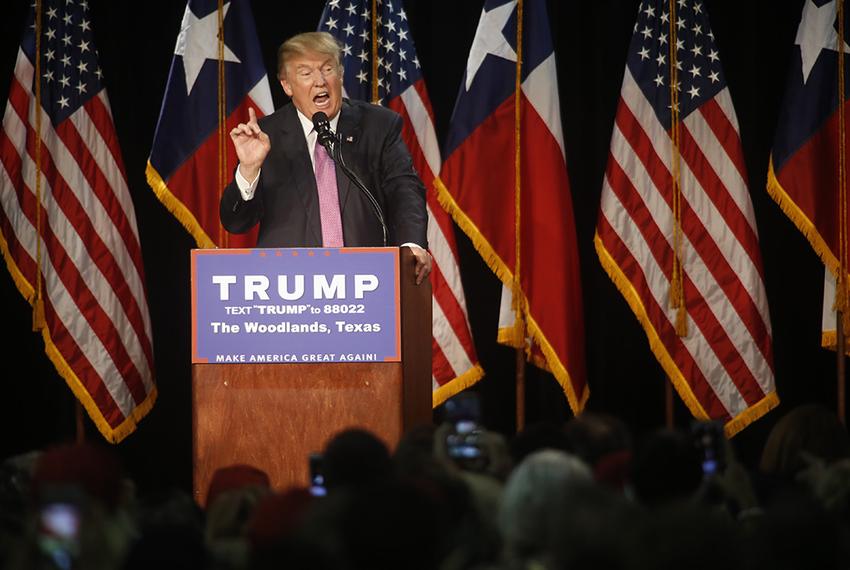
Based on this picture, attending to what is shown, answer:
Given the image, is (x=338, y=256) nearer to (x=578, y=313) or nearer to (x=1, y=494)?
(x=1, y=494)

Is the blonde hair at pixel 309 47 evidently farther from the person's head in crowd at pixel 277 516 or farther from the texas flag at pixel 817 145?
the texas flag at pixel 817 145

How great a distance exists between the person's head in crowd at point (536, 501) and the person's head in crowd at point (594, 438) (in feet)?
2.71

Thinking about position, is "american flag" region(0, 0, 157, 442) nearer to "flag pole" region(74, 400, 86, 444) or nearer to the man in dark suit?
"flag pole" region(74, 400, 86, 444)

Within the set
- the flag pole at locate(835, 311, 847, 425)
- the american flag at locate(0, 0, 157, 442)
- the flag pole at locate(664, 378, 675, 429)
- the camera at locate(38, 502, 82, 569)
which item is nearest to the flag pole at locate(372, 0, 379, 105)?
the american flag at locate(0, 0, 157, 442)

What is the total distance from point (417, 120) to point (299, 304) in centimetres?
306

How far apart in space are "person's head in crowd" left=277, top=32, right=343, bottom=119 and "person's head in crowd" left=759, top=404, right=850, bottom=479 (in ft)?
7.42

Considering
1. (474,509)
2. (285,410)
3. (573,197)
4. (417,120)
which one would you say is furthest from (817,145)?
(474,509)

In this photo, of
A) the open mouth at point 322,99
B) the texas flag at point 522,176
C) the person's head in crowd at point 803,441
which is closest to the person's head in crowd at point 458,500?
the person's head in crowd at point 803,441

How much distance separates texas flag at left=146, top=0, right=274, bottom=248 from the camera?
7215mm

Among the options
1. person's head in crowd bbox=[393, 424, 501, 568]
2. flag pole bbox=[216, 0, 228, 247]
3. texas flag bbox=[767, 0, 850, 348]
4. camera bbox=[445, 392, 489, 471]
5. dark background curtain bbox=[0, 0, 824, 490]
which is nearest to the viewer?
person's head in crowd bbox=[393, 424, 501, 568]

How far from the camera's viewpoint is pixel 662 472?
9.48 feet

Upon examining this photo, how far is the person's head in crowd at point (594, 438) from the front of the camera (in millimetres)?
3820

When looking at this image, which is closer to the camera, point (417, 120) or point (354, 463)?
point (354, 463)

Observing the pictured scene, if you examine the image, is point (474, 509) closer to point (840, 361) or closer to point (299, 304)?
point (299, 304)
